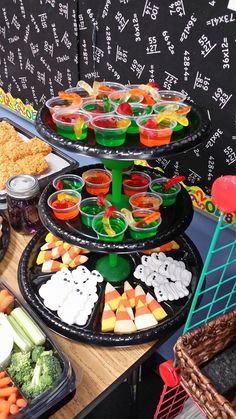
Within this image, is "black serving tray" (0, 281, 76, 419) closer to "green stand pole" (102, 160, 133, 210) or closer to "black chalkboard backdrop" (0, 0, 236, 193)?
"green stand pole" (102, 160, 133, 210)

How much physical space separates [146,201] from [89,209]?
165mm

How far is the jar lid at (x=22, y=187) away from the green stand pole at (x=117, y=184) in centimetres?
33

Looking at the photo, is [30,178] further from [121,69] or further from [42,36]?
[42,36]

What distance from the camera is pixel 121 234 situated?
1.07 metres

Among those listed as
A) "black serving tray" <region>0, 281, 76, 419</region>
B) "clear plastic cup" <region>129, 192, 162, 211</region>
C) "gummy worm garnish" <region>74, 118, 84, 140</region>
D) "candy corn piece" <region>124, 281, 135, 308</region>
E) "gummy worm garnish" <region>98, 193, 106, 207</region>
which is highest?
"gummy worm garnish" <region>74, 118, 84, 140</region>

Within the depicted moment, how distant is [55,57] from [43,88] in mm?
203

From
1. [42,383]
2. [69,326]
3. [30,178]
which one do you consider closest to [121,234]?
[69,326]

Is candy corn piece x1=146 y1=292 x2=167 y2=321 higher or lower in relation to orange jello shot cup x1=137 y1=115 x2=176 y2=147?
lower

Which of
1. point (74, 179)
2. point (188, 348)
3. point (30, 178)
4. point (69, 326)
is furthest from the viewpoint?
point (30, 178)

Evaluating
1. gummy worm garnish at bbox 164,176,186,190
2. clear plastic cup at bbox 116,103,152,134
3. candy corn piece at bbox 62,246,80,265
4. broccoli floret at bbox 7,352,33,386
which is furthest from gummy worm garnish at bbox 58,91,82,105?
broccoli floret at bbox 7,352,33,386

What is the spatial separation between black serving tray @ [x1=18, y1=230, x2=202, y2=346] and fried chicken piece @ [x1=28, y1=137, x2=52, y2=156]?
519 mm

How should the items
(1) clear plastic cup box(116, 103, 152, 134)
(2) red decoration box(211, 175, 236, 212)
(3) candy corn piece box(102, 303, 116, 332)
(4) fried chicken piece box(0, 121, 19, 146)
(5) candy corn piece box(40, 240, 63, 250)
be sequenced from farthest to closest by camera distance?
1. (4) fried chicken piece box(0, 121, 19, 146)
2. (5) candy corn piece box(40, 240, 63, 250)
3. (3) candy corn piece box(102, 303, 116, 332)
4. (1) clear plastic cup box(116, 103, 152, 134)
5. (2) red decoration box(211, 175, 236, 212)

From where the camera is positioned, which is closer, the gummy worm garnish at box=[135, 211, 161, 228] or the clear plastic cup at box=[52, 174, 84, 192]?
the gummy worm garnish at box=[135, 211, 161, 228]

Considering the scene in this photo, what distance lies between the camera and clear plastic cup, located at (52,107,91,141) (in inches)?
39.5
